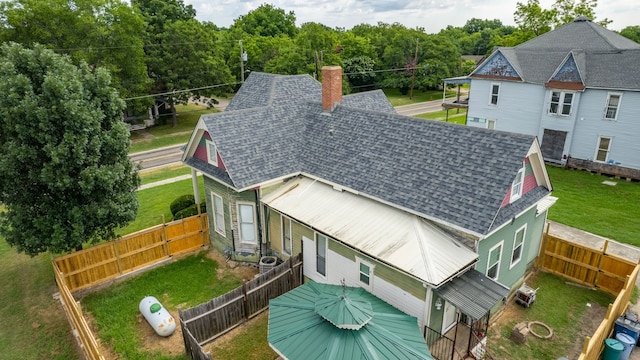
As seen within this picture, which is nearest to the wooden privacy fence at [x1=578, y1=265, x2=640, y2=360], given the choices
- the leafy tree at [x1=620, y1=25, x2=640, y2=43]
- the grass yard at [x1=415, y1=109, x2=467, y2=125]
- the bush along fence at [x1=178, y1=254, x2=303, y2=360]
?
the bush along fence at [x1=178, y1=254, x2=303, y2=360]

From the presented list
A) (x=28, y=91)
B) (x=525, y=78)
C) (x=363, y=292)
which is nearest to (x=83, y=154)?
(x=28, y=91)

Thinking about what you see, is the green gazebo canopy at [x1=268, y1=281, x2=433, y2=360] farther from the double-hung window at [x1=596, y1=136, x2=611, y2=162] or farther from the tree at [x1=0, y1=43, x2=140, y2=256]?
the double-hung window at [x1=596, y1=136, x2=611, y2=162]

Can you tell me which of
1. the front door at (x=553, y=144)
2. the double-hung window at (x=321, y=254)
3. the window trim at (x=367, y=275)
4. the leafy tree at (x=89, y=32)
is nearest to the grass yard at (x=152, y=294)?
the double-hung window at (x=321, y=254)

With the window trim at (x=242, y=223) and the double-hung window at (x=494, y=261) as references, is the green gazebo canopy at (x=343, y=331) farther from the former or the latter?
the window trim at (x=242, y=223)

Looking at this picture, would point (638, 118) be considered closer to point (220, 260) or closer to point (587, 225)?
point (587, 225)

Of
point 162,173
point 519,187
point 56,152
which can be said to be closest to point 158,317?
point 56,152
